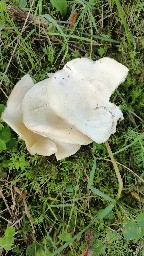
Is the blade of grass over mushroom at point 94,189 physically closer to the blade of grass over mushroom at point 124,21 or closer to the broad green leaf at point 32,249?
the broad green leaf at point 32,249

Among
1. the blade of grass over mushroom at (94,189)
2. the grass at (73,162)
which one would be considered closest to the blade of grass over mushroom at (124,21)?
the grass at (73,162)

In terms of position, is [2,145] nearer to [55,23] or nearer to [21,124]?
[21,124]

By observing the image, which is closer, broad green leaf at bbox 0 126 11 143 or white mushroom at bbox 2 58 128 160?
white mushroom at bbox 2 58 128 160

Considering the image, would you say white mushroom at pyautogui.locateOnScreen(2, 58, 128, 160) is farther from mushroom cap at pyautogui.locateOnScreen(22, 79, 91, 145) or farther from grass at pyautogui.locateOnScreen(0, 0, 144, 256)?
grass at pyautogui.locateOnScreen(0, 0, 144, 256)

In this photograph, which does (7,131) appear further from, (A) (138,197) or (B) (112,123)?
(A) (138,197)

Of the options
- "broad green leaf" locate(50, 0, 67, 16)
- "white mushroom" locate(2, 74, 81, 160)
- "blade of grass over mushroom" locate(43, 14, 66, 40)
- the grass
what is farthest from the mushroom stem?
"broad green leaf" locate(50, 0, 67, 16)
